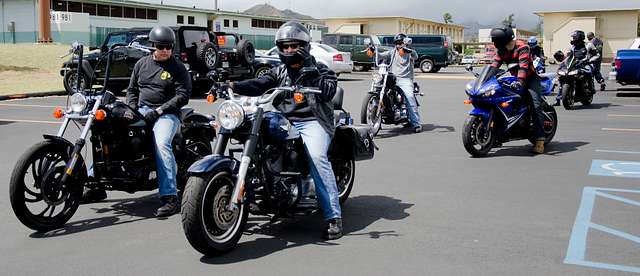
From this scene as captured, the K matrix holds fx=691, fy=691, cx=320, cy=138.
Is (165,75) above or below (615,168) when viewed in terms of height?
above

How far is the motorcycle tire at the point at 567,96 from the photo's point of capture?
16.3m

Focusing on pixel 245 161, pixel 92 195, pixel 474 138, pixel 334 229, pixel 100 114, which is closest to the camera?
pixel 245 161

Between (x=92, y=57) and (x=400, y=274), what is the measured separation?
16.7 metres

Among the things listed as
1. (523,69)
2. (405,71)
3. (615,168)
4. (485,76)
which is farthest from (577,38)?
(615,168)

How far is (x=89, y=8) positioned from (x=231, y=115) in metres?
55.6

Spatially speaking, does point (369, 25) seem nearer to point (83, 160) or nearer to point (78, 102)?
point (78, 102)

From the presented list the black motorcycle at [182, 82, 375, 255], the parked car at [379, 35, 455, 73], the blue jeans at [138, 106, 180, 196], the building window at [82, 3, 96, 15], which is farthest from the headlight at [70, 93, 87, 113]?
the building window at [82, 3, 96, 15]

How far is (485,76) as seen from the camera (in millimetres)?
9641

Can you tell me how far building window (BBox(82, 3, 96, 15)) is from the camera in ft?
184

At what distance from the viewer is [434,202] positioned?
22.6 feet

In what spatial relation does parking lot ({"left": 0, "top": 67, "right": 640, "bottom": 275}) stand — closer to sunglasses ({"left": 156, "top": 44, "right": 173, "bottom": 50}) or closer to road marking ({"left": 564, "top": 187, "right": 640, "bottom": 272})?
road marking ({"left": 564, "top": 187, "right": 640, "bottom": 272})

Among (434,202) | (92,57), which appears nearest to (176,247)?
(434,202)

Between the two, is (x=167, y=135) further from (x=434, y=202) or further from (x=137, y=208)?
(x=434, y=202)

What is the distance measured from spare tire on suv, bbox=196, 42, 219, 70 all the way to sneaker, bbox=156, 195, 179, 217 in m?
12.2
